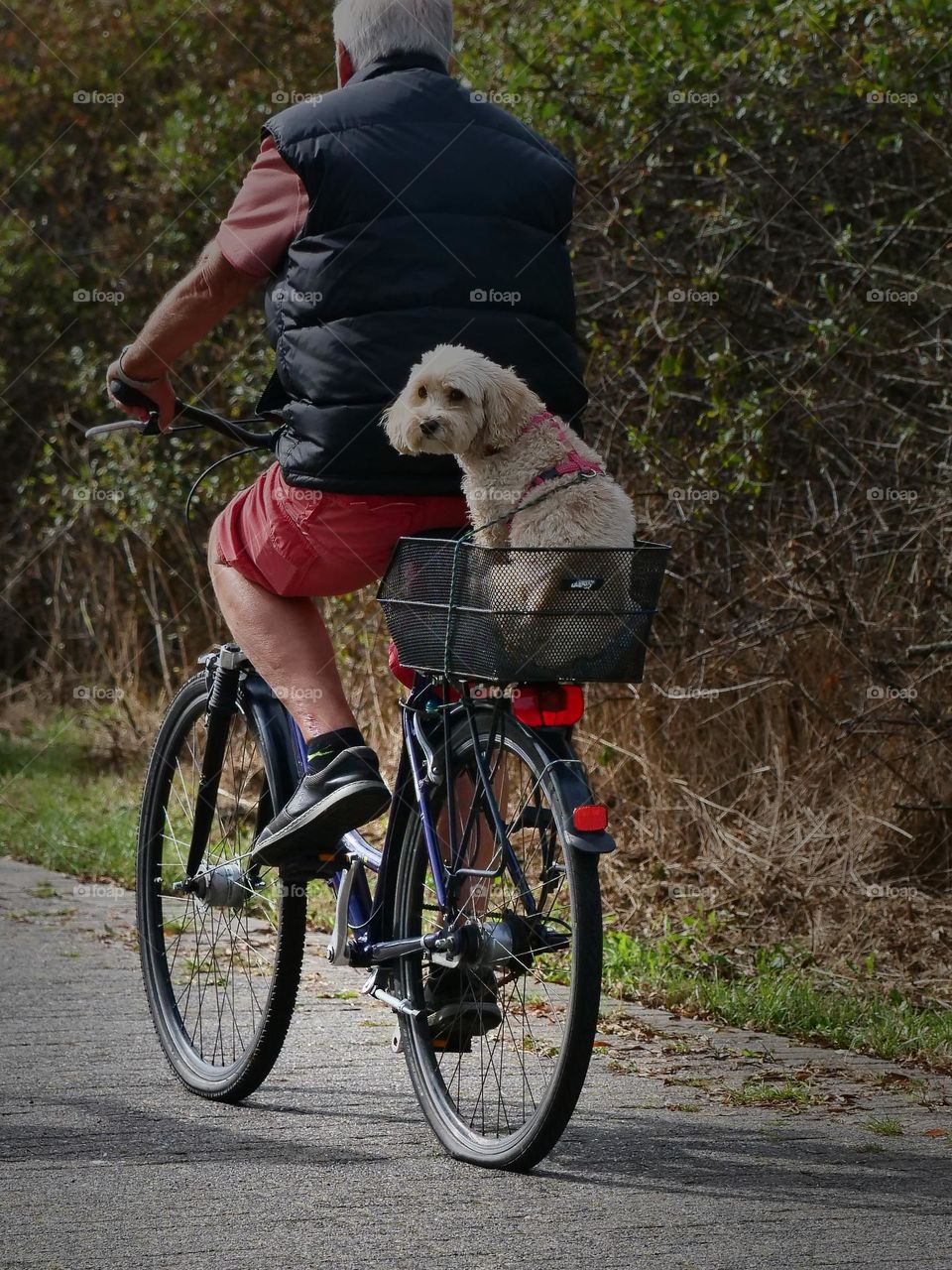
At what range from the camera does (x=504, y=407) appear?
3.58 m

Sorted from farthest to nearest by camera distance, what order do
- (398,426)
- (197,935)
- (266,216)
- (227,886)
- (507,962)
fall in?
(197,935) → (227,886) → (266,216) → (507,962) → (398,426)

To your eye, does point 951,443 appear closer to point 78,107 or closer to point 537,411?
point 537,411

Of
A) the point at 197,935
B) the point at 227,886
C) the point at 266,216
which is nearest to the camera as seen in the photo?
the point at 266,216

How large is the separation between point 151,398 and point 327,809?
116 centimetres

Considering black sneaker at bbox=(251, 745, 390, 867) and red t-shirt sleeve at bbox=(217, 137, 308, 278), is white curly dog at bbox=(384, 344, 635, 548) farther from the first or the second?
black sneaker at bbox=(251, 745, 390, 867)

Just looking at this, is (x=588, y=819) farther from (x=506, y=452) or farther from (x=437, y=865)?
(x=506, y=452)

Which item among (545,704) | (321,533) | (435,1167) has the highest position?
(321,533)

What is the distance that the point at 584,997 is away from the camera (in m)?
3.41

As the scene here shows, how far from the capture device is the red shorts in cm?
391

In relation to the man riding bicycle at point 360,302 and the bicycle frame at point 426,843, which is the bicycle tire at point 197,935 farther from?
the man riding bicycle at point 360,302

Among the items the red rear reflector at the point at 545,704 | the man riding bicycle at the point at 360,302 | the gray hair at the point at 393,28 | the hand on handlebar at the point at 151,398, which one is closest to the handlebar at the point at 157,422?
the hand on handlebar at the point at 151,398

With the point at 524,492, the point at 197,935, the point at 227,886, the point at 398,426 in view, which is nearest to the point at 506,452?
the point at 524,492

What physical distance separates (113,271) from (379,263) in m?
7.88

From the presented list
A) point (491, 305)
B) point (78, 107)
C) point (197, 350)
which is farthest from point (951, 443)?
point (78, 107)
